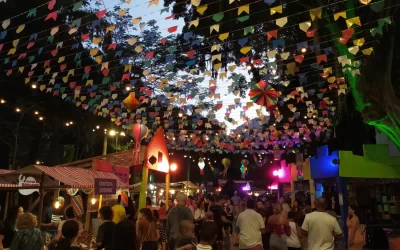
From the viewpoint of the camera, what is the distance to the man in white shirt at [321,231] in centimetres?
495

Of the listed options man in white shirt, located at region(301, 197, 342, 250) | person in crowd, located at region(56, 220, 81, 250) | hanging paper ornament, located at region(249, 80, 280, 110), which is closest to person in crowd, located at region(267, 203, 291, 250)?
man in white shirt, located at region(301, 197, 342, 250)

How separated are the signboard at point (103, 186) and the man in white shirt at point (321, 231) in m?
5.43

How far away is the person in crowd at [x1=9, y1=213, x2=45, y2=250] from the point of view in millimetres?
4287

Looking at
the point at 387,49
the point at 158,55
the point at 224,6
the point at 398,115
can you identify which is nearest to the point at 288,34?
the point at 224,6

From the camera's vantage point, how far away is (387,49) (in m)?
10.3

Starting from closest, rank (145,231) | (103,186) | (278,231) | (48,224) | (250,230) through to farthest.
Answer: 1. (145,231)
2. (250,230)
3. (278,231)
4. (103,186)
5. (48,224)

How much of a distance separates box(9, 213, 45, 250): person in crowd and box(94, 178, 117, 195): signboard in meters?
4.05

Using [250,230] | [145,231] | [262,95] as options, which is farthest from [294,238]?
[262,95]

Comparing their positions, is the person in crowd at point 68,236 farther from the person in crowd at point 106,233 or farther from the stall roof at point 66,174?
the stall roof at point 66,174

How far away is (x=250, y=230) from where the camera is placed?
608cm

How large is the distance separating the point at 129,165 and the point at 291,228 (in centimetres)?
912

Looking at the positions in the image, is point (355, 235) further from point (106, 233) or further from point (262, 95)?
point (262, 95)

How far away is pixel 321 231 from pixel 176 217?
2.51 metres

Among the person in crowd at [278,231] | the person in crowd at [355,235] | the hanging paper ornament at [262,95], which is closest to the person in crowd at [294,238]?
the person in crowd at [278,231]
